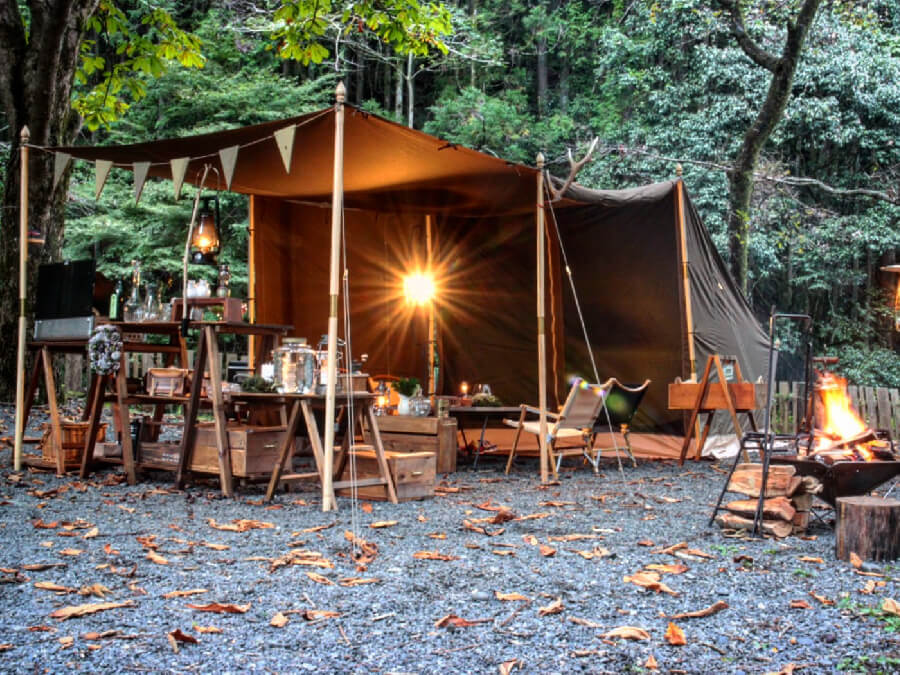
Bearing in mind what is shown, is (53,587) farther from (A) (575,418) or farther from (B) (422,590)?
(A) (575,418)

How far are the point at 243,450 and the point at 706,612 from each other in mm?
3019

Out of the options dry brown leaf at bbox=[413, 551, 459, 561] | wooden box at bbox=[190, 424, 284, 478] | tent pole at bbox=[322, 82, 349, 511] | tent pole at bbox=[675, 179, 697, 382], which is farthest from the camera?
tent pole at bbox=[675, 179, 697, 382]

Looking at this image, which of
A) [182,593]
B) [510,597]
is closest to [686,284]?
[510,597]

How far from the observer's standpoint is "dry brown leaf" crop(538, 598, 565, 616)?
8.68 feet

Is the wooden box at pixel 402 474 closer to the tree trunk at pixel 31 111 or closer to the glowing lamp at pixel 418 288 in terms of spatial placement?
the glowing lamp at pixel 418 288

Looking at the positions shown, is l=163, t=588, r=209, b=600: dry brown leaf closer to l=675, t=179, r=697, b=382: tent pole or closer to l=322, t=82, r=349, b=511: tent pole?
l=322, t=82, r=349, b=511: tent pole

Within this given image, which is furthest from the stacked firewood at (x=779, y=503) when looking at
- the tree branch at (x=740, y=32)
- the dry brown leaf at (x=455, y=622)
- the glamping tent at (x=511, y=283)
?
the tree branch at (x=740, y=32)

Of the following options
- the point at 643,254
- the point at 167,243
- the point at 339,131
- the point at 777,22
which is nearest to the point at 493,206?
the point at 643,254

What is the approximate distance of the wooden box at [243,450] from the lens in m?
4.90

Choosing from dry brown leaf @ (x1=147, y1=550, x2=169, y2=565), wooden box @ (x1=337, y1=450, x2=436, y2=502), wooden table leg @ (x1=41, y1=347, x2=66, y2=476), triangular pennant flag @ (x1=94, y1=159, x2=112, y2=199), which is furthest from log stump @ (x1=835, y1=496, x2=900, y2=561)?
wooden table leg @ (x1=41, y1=347, x2=66, y2=476)

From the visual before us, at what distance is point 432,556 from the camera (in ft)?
11.1

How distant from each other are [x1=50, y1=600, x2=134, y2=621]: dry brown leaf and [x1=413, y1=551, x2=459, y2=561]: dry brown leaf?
→ 45.5 inches

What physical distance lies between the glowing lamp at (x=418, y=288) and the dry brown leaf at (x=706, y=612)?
17.1 feet

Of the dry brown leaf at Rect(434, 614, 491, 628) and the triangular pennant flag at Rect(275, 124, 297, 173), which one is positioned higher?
the triangular pennant flag at Rect(275, 124, 297, 173)
